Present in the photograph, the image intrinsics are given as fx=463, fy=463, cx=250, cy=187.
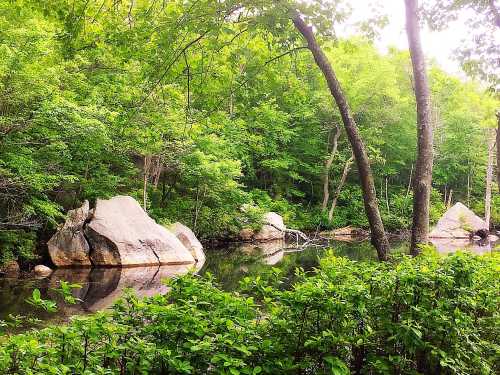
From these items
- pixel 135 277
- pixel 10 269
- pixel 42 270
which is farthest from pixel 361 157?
pixel 10 269

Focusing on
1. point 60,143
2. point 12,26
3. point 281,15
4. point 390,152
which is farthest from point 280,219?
point 281,15

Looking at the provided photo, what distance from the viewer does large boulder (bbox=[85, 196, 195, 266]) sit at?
14.6 meters

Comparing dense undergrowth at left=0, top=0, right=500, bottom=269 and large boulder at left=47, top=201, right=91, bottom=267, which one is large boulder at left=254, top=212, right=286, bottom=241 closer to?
dense undergrowth at left=0, top=0, right=500, bottom=269

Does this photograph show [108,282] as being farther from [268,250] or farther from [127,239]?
[268,250]

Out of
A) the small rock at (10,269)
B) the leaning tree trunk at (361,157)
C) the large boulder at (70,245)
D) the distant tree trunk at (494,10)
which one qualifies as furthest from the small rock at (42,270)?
the distant tree trunk at (494,10)

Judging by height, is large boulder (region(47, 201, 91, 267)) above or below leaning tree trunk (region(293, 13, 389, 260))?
below

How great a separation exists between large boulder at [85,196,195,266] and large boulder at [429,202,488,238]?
17.0 metres

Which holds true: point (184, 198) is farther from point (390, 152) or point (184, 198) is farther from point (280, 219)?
point (390, 152)

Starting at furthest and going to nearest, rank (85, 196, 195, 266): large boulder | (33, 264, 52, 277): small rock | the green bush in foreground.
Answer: (85, 196, 195, 266): large boulder, (33, 264, 52, 277): small rock, the green bush in foreground

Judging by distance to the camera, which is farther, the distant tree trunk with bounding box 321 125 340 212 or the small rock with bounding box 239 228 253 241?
the distant tree trunk with bounding box 321 125 340 212

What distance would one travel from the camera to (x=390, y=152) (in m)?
33.5

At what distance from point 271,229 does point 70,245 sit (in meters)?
12.3

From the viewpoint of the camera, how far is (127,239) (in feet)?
49.1

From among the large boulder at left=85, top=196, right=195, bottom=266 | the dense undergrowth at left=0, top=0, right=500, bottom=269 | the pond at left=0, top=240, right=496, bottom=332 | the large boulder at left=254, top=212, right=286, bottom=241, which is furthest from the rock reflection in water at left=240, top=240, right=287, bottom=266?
the large boulder at left=85, top=196, right=195, bottom=266
